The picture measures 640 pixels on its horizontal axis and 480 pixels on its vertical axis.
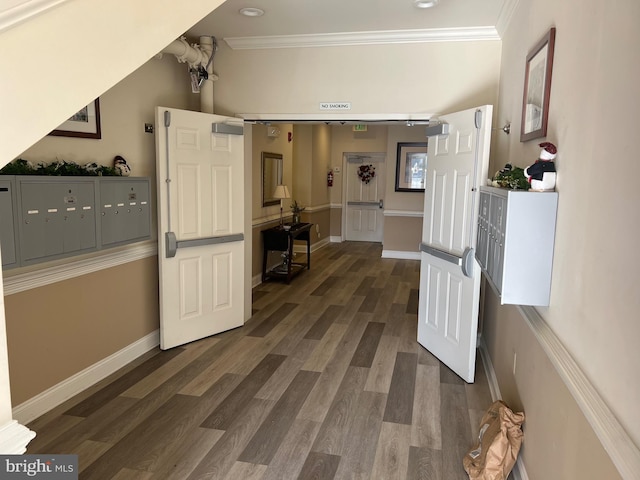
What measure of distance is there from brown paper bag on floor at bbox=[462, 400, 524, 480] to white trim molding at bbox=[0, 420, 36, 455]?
77.3 inches

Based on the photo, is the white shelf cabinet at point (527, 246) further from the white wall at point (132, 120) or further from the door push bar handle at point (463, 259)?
the white wall at point (132, 120)

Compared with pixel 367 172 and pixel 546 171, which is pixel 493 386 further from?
pixel 367 172

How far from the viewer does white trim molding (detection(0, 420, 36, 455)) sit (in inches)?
41.6

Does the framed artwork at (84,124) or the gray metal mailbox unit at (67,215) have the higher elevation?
the framed artwork at (84,124)

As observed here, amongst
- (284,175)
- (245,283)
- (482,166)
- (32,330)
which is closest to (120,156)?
(32,330)

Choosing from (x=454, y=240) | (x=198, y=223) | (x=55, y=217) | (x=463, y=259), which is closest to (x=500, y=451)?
(x=463, y=259)

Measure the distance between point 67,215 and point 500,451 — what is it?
266 centimetres

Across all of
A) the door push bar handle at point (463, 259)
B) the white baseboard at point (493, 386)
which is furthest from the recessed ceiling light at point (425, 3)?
the white baseboard at point (493, 386)

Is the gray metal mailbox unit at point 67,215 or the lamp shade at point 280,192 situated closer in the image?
the gray metal mailbox unit at point 67,215

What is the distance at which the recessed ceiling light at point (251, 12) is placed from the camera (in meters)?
3.44

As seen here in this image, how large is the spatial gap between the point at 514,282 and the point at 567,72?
34.8 inches

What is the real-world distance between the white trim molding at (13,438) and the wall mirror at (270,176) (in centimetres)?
555

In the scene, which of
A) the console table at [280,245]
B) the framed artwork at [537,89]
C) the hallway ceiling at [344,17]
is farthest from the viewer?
the console table at [280,245]

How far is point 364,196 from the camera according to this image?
1020 centimetres
